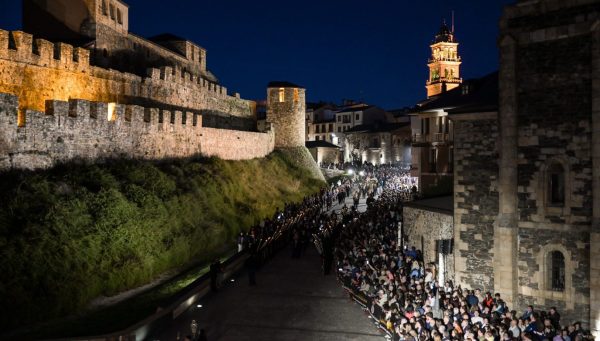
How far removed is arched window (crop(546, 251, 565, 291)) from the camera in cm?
1460

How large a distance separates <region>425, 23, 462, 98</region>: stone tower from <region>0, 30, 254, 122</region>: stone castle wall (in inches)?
1328

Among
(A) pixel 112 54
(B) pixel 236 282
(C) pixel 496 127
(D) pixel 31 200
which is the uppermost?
(A) pixel 112 54

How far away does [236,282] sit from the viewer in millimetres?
17078

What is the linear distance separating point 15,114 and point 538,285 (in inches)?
682

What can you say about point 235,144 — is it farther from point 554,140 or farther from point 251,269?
point 554,140

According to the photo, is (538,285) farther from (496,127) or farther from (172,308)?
(172,308)

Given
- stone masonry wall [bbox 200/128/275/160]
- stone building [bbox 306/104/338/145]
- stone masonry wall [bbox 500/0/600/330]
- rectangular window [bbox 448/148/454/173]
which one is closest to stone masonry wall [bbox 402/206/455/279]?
stone masonry wall [bbox 500/0/600/330]

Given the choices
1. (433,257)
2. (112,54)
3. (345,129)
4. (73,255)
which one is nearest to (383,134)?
(345,129)

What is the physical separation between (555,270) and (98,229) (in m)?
14.3

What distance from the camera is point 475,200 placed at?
16.4 metres

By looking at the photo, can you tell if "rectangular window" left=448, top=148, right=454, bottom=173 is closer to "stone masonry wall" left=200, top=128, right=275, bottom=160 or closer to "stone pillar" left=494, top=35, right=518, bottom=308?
"stone masonry wall" left=200, top=128, right=275, bottom=160

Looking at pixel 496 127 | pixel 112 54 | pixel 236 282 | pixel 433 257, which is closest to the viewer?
pixel 496 127

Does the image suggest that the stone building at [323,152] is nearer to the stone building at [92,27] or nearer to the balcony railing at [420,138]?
the stone building at [92,27]

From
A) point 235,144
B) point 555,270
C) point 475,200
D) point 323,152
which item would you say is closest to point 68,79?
point 235,144
